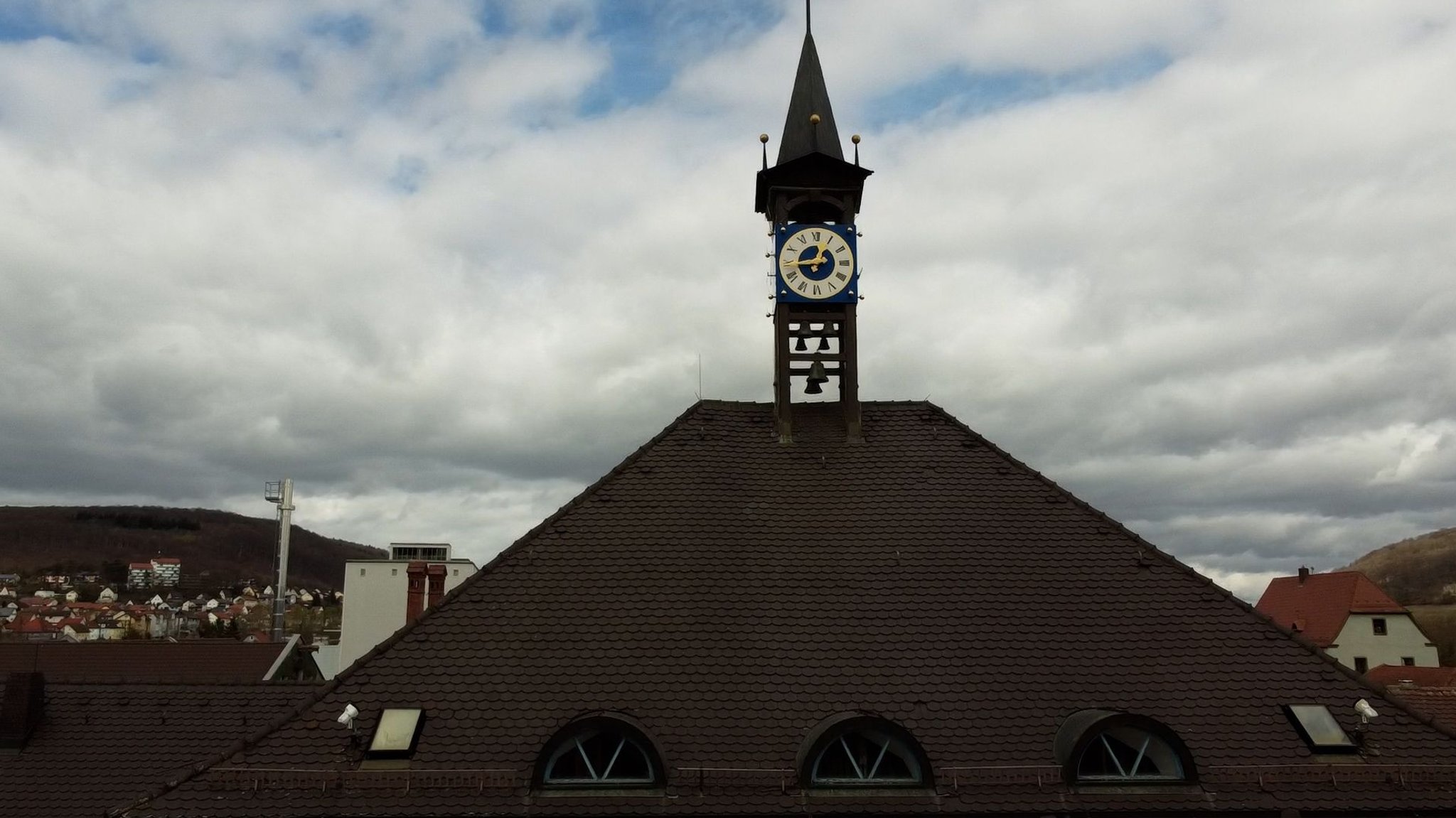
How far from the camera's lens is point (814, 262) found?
702 inches

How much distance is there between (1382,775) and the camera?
1252 cm

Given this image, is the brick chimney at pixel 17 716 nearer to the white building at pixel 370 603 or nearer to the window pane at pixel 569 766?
the window pane at pixel 569 766

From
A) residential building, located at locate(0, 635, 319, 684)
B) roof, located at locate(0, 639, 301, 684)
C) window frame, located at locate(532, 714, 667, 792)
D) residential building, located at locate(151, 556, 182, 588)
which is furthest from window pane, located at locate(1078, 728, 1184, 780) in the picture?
residential building, located at locate(151, 556, 182, 588)

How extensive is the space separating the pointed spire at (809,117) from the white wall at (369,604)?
1145 inches

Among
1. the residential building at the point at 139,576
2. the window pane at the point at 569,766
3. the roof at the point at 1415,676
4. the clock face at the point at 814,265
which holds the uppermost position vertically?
the clock face at the point at 814,265

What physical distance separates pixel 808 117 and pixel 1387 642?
56.1 m

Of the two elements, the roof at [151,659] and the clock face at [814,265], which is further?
the roof at [151,659]

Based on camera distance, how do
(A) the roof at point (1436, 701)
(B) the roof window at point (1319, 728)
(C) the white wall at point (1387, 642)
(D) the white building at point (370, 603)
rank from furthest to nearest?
(C) the white wall at point (1387, 642)
(D) the white building at point (370, 603)
(A) the roof at point (1436, 701)
(B) the roof window at point (1319, 728)

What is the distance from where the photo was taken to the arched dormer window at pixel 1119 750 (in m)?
12.3

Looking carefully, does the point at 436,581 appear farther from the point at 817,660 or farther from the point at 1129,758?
the point at 1129,758

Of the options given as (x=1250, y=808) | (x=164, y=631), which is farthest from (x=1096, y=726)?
(x=164, y=631)

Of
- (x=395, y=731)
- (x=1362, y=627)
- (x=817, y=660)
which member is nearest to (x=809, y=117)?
(x=817, y=660)

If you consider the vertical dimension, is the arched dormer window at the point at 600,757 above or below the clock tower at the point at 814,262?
below

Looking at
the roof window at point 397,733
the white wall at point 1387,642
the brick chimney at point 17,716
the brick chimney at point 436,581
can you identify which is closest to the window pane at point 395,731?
the roof window at point 397,733
